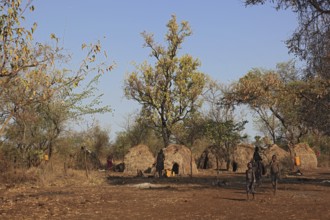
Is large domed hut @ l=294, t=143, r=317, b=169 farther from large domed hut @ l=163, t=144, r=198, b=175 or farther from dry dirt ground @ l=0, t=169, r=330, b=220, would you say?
dry dirt ground @ l=0, t=169, r=330, b=220

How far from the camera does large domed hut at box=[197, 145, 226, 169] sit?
39062mm

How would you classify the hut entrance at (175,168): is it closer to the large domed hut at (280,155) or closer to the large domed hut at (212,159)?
the large domed hut at (280,155)

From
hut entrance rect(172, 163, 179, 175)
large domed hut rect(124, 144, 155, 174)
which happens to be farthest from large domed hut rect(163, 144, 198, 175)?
large domed hut rect(124, 144, 155, 174)

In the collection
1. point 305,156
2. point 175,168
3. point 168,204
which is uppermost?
point 305,156

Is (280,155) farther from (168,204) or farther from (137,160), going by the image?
(168,204)

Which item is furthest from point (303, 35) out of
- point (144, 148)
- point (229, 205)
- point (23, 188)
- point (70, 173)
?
point (144, 148)

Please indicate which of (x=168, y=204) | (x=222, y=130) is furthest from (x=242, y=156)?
(x=168, y=204)

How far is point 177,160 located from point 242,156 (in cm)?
769

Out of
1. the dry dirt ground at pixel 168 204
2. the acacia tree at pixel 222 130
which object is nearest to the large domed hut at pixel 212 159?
the acacia tree at pixel 222 130

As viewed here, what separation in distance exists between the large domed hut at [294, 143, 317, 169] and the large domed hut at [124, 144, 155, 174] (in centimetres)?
1268

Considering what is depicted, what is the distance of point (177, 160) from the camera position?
31.1m

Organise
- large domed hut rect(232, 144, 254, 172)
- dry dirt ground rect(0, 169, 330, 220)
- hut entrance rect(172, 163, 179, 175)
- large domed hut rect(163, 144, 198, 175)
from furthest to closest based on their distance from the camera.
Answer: large domed hut rect(232, 144, 254, 172) → hut entrance rect(172, 163, 179, 175) → large domed hut rect(163, 144, 198, 175) → dry dirt ground rect(0, 169, 330, 220)

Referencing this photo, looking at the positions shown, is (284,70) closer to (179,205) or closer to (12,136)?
(12,136)

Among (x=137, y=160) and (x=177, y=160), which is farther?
(x=137, y=160)
